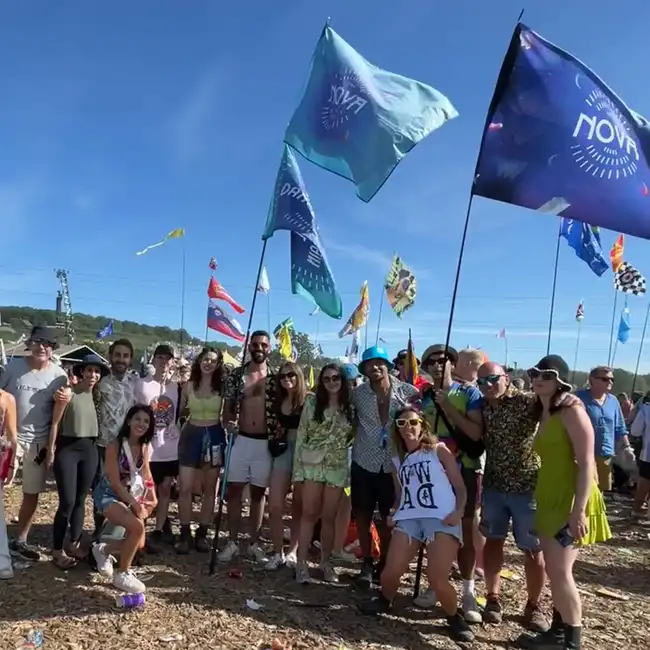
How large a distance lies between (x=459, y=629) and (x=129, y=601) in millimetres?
2390

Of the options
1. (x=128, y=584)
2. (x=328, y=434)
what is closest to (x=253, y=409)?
(x=328, y=434)

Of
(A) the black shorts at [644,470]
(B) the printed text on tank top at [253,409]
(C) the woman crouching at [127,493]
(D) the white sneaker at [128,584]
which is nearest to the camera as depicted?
(D) the white sneaker at [128,584]

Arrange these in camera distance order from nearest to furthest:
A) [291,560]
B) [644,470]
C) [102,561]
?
[102,561]
[291,560]
[644,470]

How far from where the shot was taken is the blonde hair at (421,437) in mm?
4543

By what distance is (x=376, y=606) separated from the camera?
4.56 m

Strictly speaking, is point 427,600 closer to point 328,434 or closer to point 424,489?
point 424,489

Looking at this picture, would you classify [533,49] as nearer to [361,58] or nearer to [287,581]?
[361,58]

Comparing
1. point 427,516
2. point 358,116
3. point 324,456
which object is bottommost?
point 427,516

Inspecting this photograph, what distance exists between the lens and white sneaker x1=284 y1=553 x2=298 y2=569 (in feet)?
18.0

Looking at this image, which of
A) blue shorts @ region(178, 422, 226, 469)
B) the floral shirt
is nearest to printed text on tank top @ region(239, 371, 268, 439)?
blue shorts @ region(178, 422, 226, 469)

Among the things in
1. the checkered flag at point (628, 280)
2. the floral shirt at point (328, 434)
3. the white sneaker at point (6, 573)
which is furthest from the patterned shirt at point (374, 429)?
the checkered flag at point (628, 280)

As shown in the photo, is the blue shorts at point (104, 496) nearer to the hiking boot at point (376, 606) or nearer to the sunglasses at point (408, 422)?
the hiking boot at point (376, 606)

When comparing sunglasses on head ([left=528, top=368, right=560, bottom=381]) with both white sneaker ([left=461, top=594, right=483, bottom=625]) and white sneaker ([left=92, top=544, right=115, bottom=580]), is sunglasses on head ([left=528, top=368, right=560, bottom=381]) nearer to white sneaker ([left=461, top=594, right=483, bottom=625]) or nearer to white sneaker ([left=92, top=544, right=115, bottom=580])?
white sneaker ([left=461, top=594, right=483, bottom=625])

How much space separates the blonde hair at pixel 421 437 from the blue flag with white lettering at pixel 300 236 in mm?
1979
